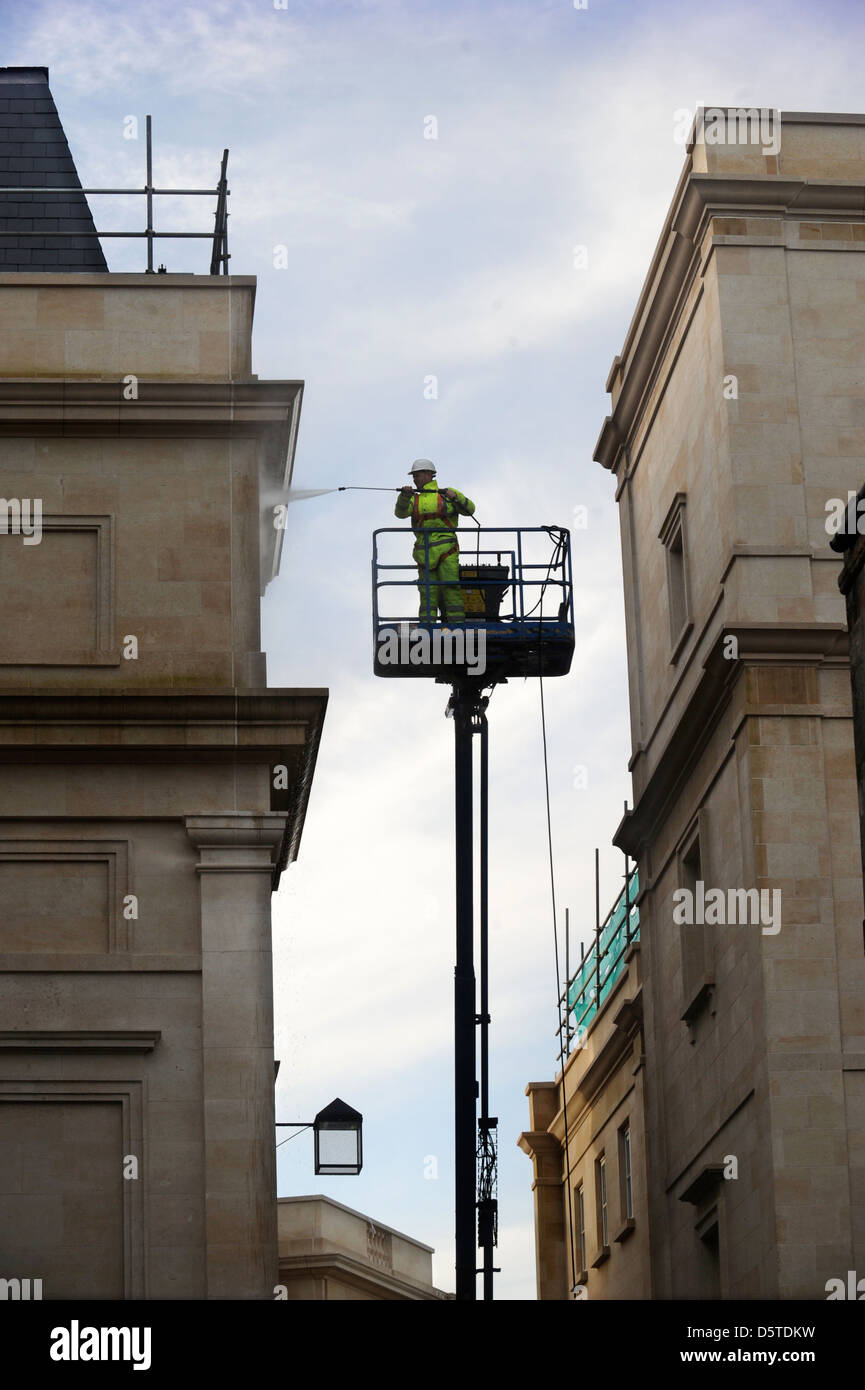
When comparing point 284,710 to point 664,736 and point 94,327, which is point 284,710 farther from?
point 664,736

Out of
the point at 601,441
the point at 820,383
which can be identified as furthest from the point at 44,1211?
the point at 601,441

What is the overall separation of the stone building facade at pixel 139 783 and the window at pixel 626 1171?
12.9 metres

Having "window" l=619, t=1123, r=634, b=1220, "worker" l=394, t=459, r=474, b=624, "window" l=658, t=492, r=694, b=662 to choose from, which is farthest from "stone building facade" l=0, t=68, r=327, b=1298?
"window" l=619, t=1123, r=634, b=1220

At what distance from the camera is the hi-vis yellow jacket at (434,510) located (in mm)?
33844

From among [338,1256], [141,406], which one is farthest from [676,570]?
[338,1256]

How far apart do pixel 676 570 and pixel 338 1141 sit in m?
11.7

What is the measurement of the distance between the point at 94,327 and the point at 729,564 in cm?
831

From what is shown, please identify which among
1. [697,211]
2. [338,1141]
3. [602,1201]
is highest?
[697,211]

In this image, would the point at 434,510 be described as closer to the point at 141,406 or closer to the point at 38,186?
the point at 141,406

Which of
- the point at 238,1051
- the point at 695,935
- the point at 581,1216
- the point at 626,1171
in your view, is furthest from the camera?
the point at 581,1216

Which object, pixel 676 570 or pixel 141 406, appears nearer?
pixel 141 406

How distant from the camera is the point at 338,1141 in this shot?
91.0 feet

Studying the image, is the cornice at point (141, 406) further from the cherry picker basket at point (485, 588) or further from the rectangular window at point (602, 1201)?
the rectangular window at point (602, 1201)

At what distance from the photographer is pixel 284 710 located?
89.5ft
